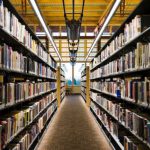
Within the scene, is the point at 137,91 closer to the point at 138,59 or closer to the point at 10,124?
the point at 138,59

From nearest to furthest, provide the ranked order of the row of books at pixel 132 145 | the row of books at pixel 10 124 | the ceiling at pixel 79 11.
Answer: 1. the row of books at pixel 10 124
2. the row of books at pixel 132 145
3. the ceiling at pixel 79 11

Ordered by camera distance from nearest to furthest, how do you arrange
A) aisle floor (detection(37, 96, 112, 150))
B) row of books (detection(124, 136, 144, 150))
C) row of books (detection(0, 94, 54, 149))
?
1. row of books (detection(0, 94, 54, 149))
2. row of books (detection(124, 136, 144, 150))
3. aisle floor (detection(37, 96, 112, 150))

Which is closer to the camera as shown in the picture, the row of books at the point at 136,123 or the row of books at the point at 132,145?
the row of books at the point at 136,123

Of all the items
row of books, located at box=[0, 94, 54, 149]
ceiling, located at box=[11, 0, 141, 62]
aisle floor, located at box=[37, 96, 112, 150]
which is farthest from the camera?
ceiling, located at box=[11, 0, 141, 62]

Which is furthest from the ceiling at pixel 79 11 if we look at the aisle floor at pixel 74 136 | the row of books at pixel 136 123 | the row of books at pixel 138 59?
the row of books at pixel 136 123

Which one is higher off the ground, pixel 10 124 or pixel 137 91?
pixel 137 91

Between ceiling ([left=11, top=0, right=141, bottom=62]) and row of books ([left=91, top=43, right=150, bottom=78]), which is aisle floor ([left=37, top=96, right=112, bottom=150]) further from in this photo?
ceiling ([left=11, top=0, right=141, bottom=62])

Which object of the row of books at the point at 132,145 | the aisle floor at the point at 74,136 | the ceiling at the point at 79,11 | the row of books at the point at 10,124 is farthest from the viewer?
the ceiling at the point at 79,11

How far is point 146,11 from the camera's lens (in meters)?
3.17

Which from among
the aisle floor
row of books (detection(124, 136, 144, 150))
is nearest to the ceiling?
the aisle floor

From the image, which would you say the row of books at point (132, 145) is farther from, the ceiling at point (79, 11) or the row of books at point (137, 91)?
the ceiling at point (79, 11)

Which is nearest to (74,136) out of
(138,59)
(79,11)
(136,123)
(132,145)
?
(132,145)

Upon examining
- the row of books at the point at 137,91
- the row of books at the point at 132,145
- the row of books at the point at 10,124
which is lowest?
the row of books at the point at 132,145

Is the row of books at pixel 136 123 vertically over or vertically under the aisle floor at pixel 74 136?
over
